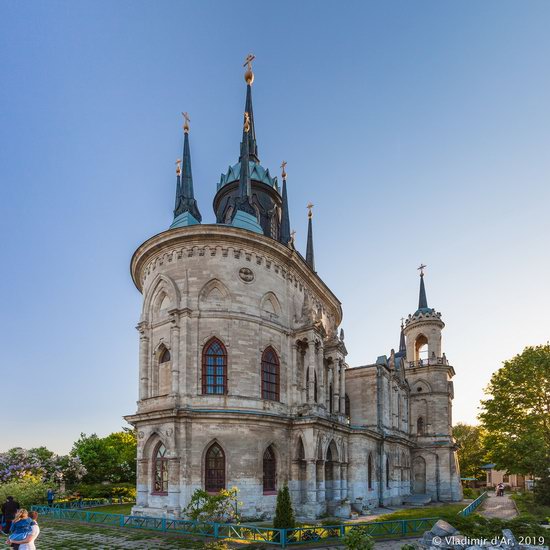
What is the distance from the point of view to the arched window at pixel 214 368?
2286cm

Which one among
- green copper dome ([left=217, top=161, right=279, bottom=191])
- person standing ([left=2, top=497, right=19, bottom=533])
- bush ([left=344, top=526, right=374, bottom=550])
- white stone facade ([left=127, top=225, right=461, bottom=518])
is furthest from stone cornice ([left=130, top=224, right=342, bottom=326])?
bush ([left=344, top=526, right=374, bottom=550])

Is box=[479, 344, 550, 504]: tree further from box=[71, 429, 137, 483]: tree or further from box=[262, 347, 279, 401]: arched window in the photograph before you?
box=[71, 429, 137, 483]: tree

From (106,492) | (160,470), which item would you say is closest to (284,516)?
(160,470)

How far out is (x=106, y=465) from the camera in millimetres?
43000

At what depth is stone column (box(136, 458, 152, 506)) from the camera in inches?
882

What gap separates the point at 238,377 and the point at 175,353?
335 centimetres

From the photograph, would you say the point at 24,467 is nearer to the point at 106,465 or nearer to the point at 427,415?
the point at 106,465

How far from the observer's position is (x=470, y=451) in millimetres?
69000

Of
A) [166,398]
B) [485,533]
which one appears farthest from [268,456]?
[485,533]

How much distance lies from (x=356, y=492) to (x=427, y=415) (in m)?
19.9

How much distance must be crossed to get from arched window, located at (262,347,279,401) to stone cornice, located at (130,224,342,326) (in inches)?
191

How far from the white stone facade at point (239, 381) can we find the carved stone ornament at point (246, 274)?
56 millimetres

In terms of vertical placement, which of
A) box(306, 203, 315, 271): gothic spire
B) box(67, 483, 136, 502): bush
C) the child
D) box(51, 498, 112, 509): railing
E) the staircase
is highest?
box(306, 203, 315, 271): gothic spire

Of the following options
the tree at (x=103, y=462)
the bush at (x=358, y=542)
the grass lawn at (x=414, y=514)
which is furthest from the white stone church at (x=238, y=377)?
the tree at (x=103, y=462)
